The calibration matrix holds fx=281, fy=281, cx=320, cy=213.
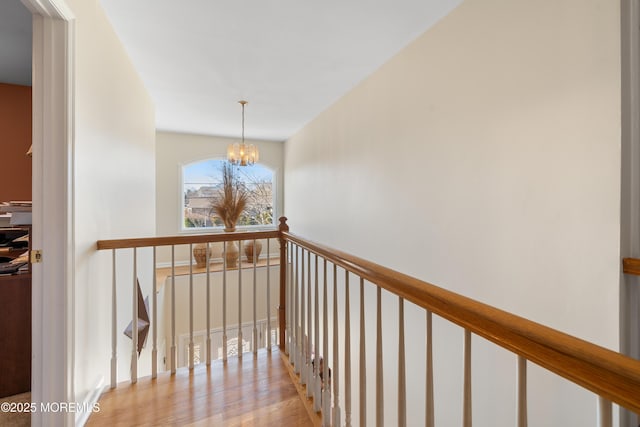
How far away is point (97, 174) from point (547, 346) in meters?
2.13

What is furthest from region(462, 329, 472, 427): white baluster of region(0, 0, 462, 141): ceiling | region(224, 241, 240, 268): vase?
region(224, 241, 240, 268): vase

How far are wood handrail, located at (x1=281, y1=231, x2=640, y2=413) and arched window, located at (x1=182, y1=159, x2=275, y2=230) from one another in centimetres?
492

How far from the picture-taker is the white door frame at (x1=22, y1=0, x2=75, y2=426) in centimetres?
123

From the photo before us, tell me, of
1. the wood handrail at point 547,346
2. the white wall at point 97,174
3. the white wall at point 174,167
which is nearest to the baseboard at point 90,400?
the white wall at point 97,174

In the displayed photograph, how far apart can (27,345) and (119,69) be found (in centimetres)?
184

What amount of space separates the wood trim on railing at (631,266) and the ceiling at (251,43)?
1.60m

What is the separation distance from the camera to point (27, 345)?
4.85 ft

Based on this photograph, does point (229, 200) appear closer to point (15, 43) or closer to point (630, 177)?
point (15, 43)

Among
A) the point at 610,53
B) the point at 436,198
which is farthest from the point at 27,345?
the point at 610,53

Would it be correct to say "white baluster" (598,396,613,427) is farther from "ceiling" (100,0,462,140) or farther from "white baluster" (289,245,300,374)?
"ceiling" (100,0,462,140)

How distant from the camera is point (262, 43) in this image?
2127 millimetres

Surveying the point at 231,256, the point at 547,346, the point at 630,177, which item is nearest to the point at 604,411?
the point at 547,346

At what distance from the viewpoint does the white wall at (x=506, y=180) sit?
3.64 feet

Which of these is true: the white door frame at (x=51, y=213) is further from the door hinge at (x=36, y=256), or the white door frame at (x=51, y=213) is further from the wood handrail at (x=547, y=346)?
the wood handrail at (x=547, y=346)
